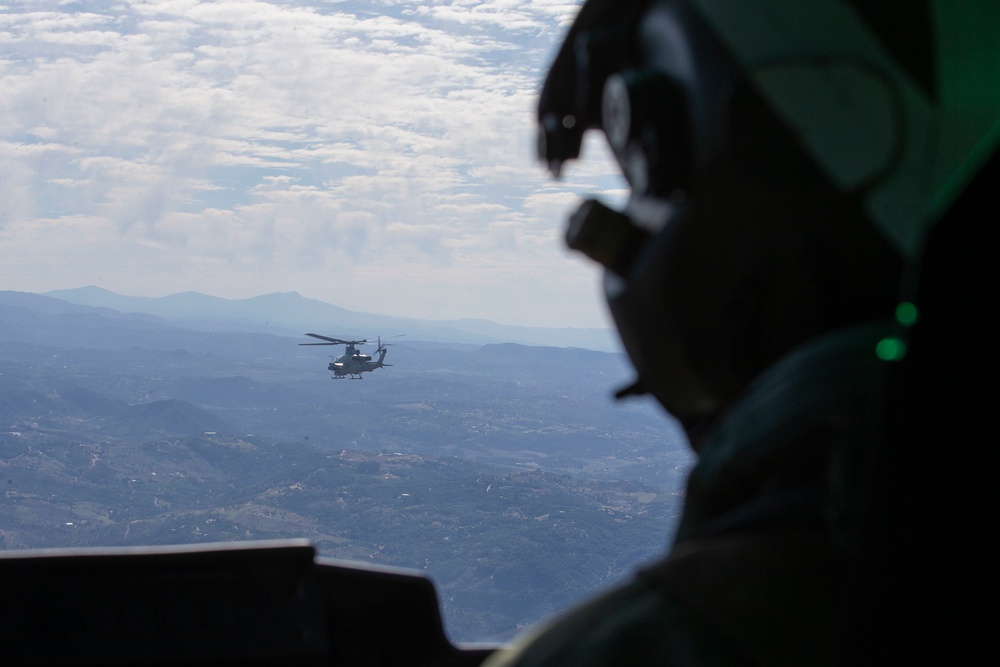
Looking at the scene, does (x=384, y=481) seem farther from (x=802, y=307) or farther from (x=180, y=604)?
(x=802, y=307)

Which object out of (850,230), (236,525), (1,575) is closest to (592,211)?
(850,230)

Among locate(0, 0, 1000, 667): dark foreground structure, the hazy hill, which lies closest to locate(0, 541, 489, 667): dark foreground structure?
locate(0, 0, 1000, 667): dark foreground structure

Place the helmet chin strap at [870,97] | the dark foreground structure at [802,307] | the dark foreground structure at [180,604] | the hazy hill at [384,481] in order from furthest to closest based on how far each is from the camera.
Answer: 1. the hazy hill at [384,481]
2. the dark foreground structure at [180,604]
3. the helmet chin strap at [870,97]
4. the dark foreground structure at [802,307]

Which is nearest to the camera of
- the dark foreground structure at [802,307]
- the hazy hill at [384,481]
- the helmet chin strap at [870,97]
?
the dark foreground structure at [802,307]

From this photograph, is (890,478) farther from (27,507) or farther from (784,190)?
(27,507)

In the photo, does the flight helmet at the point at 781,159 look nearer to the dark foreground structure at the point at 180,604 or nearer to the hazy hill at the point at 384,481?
the dark foreground structure at the point at 180,604

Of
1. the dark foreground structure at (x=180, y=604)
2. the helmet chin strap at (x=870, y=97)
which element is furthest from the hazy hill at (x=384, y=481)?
the helmet chin strap at (x=870, y=97)

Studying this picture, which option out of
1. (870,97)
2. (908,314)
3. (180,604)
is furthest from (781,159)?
(180,604)

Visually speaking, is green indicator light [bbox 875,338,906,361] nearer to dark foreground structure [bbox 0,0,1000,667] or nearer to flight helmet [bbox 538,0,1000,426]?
dark foreground structure [bbox 0,0,1000,667]
